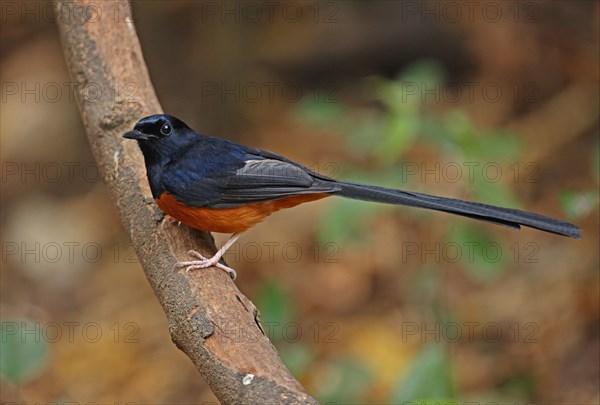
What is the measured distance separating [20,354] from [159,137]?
3.80ft

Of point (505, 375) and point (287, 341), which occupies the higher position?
point (287, 341)

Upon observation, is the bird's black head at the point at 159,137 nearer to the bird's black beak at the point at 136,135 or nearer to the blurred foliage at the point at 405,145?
the bird's black beak at the point at 136,135

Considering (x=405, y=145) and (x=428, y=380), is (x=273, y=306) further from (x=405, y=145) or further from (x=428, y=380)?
(x=405, y=145)

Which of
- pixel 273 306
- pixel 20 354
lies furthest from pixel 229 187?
pixel 20 354

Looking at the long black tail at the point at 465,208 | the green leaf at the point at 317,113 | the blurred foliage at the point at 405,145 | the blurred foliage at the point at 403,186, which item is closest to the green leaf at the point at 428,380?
the blurred foliage at the point at 403,186

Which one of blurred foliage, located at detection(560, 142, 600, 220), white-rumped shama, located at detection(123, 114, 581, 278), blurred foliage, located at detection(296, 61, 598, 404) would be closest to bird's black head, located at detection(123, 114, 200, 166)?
white-rumped shama, located at detection(123, 114, 581, 278)

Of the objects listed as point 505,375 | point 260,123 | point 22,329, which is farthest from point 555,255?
point 22,329

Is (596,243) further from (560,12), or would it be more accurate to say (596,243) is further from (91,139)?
(91,139)

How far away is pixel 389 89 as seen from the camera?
452 centimetres

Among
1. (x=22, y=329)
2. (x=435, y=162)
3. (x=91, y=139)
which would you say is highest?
(x=91, y=139)

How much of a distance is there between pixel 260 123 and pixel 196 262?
492cm

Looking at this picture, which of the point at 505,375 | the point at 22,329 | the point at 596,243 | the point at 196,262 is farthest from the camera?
the point at 596,243

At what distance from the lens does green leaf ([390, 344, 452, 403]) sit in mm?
4012

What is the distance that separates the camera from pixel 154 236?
367 centimetres
